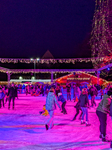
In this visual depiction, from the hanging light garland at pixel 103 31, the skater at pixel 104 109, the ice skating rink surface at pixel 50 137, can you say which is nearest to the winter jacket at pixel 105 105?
the skater at pixel 104 109

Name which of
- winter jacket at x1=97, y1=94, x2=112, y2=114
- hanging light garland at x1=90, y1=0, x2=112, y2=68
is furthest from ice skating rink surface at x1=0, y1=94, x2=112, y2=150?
hanging light garland at x1=90, y1=0, x2=112, y2=68

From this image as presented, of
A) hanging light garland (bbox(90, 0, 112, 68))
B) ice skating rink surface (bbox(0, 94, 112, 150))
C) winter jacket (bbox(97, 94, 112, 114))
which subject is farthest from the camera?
hanging light garland (bbox(90, 0, 112, 68))

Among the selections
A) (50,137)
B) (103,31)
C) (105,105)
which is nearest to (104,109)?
(105,105)

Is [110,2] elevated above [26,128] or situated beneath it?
elevated above

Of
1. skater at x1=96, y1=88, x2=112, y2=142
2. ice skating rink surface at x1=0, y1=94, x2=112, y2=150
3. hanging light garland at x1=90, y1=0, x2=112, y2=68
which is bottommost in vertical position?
ice skating rink surface at x1=0, y1=94, x2=112, y2=150

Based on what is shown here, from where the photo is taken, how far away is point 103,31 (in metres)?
11.5

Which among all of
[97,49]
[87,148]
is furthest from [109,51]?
[87,148]

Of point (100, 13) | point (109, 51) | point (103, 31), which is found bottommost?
point (109, 51)

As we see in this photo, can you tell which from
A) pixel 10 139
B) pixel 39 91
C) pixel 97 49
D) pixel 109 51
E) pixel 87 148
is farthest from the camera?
pixel 39 91

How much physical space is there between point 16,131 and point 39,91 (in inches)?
631

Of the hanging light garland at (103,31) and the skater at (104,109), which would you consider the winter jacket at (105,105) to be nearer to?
the skater at (104,109)

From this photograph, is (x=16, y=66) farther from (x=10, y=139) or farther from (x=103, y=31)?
(x=10, y=139)

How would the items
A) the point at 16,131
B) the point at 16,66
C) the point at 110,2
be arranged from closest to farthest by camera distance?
the point at 16,131 < the point at 110,2 < the point at 16,66

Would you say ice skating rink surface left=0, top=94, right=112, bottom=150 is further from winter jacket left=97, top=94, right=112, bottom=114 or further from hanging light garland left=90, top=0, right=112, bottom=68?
hanging light garland left=90, top=0, right=112, bottom=68
